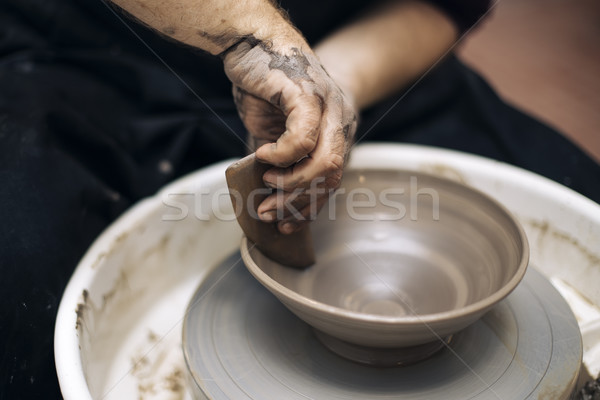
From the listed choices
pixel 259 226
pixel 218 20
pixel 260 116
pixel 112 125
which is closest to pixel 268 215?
pixel 259 226

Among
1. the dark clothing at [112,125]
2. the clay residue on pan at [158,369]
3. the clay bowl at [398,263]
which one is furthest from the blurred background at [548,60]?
the clay residue on pan at [158,369]

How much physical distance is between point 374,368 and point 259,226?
32 cm

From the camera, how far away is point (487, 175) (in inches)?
53.2

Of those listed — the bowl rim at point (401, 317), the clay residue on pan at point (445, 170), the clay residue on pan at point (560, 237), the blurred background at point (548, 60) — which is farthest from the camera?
the blurred background at point (548, 60)

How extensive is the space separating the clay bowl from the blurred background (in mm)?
1479

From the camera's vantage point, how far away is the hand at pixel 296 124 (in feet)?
2.82

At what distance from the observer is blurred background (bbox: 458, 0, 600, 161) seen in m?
2.63

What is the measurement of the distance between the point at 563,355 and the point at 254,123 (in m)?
0.71

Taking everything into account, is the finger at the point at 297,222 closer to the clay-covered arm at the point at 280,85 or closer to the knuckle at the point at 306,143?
the clay-covered arm at the point at 280,85

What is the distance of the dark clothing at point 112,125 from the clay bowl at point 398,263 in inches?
16.4

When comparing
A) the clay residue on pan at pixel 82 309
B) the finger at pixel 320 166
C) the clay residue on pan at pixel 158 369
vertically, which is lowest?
the clay residue on pan at pixel 158 369

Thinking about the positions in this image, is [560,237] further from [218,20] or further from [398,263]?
[218,20]

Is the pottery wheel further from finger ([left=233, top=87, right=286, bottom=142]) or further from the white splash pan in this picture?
finger ([left=233, top=87, right=286, bottom=142])

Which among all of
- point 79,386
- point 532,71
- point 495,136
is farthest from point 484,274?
point 532,71
